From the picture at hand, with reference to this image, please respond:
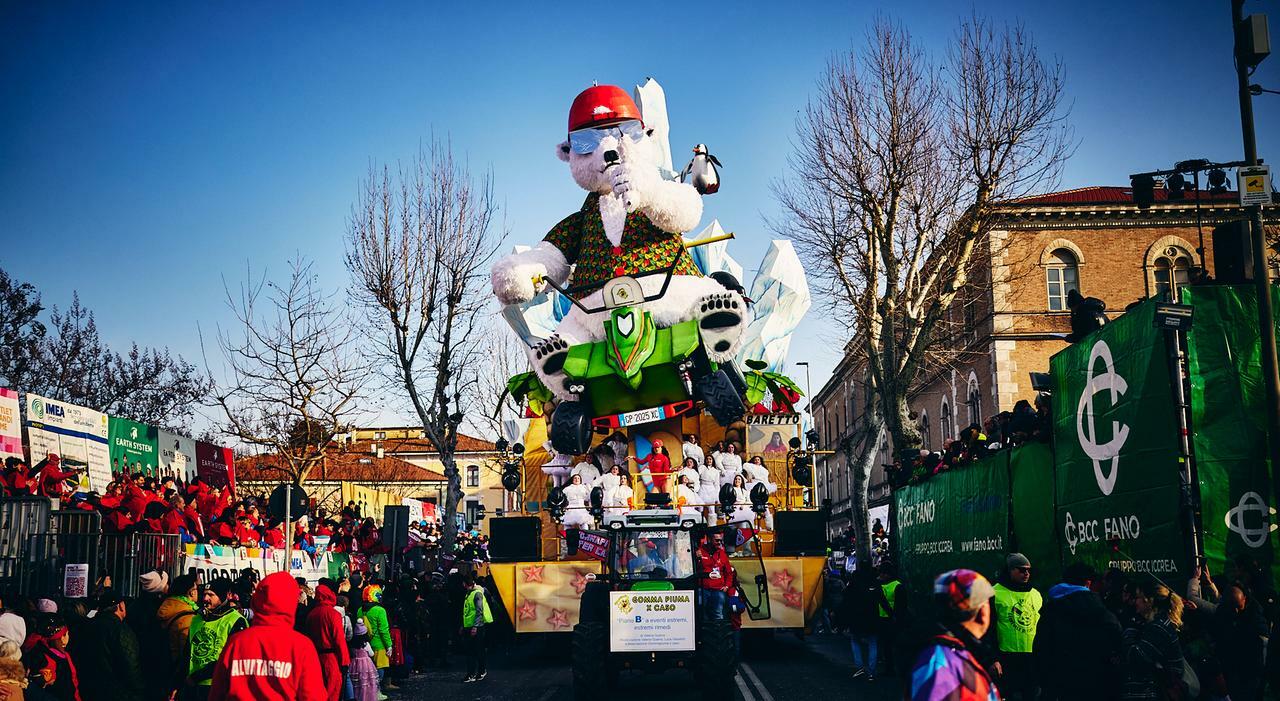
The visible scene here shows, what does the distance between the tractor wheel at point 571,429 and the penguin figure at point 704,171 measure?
4033 mm

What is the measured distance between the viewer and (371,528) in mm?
25266

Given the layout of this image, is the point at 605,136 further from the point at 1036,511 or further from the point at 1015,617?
the point at 1015,617

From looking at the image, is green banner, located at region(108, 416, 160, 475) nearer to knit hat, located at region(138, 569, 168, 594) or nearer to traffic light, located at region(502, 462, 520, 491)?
traffic light, located at region(502, 462, 520, 491)

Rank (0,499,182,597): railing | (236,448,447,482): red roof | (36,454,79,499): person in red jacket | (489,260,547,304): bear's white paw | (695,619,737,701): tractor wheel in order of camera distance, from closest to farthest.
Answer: (695,619,737,701): tractor wheel < (0,499,182,597): railing < (36,454,79,499): person in red jacket < (489,260,547,304): bear's white paw < (236,448,447,482): red roof

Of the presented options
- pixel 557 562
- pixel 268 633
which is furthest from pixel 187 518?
pixel 268 633

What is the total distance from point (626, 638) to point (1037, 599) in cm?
419

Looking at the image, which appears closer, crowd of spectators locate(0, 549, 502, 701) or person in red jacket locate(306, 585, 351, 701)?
crowd of spectators locate(0, 549, 502, 701)

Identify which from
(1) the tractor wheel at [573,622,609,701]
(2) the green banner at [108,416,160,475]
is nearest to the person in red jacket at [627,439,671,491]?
(1) the tractor wheel at [573,622,609,701]

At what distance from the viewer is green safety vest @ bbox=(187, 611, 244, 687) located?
8742mm

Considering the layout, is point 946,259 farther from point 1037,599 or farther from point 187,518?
point 187,518

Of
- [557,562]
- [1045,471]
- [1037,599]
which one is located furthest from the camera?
[557,562]

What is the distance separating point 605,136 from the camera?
17219mm

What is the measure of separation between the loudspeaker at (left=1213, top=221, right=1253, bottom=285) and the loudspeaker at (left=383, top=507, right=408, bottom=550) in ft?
42.4

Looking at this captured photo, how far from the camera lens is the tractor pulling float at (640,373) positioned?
1574 centimetres
